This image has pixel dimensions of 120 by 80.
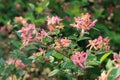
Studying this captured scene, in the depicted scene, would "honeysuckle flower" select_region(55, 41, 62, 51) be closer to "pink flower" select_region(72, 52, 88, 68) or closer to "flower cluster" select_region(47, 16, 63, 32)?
"flower cluster" select_region(47, 16, 63, 32)

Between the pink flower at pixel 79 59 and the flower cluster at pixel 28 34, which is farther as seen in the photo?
the flower cluster at pixel 28 34

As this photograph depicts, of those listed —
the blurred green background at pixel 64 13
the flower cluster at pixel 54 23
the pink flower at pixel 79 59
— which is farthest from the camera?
the blurred green background at pixel 64 13

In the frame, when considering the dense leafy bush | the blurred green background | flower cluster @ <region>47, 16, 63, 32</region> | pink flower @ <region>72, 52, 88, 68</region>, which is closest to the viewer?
pink flower @ <region>72, 52, 88, 68</region>

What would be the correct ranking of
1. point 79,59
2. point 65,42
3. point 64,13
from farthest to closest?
point 64,13 → point 65,42 → point 79,59

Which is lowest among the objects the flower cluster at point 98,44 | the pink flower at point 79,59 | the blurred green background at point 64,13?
the pink flower at point 79,59

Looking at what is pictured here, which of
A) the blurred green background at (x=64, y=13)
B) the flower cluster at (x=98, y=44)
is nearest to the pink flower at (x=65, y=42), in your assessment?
the flower cluster at (x=98, y=44)

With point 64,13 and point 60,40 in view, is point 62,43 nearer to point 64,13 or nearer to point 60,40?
point 60,40

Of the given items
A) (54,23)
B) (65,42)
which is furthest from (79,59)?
(54,23)

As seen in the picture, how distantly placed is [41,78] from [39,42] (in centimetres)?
106

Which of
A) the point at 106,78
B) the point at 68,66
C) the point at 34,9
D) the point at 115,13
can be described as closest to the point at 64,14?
the point at 34,9

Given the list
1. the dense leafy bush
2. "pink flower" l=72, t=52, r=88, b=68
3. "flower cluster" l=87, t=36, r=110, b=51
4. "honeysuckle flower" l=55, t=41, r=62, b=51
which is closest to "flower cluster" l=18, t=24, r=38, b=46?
the dense leafy bush

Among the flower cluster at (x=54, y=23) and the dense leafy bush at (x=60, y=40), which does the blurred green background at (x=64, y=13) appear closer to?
the dense leafy bush at (x=60, y=40)

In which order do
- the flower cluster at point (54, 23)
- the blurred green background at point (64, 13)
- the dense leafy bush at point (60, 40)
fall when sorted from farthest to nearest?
the blurred green background at point (64, 13)
the flower cluster at point (54, 23)
the dense leafy bush at point (60, 40)

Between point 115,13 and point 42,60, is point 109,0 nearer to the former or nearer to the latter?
point 115,13
